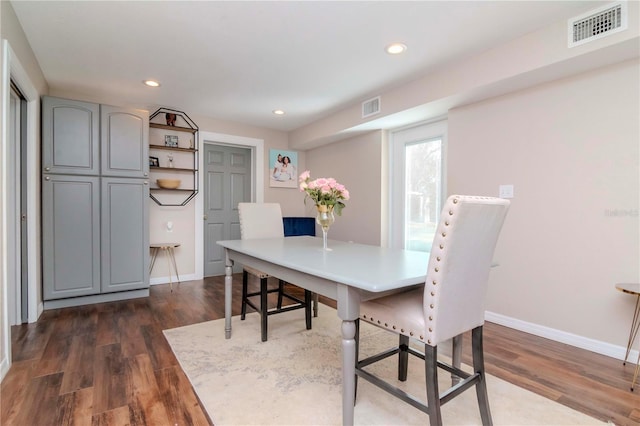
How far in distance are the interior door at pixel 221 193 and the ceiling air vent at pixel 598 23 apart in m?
4.22

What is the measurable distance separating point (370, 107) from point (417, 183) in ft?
3.38

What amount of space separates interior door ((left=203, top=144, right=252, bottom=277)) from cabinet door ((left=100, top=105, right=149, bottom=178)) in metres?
1.25

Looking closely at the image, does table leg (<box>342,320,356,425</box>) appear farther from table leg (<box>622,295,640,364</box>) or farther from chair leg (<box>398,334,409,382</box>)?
table leg (<box>622,295,640,364</box>)

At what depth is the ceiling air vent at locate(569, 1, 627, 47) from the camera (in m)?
1.90

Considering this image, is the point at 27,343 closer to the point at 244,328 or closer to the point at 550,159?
the point at 244,328

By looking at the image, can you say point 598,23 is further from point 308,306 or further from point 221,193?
point 221,193

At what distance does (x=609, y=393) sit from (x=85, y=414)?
2764 mm

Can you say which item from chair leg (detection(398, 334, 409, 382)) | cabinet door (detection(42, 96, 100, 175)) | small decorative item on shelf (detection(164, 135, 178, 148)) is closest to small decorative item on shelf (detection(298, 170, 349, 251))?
chair leg (detection(398, 334, 409, 382))

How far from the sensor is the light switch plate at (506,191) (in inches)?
109

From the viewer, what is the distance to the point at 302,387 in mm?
1836

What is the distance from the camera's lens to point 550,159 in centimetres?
252

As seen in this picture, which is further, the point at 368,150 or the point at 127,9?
the point at 368,150

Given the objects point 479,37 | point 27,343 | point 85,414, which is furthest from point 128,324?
point 479,37

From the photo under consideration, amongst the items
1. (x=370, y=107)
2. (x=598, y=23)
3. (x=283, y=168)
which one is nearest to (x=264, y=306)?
(x=370, y=107)
